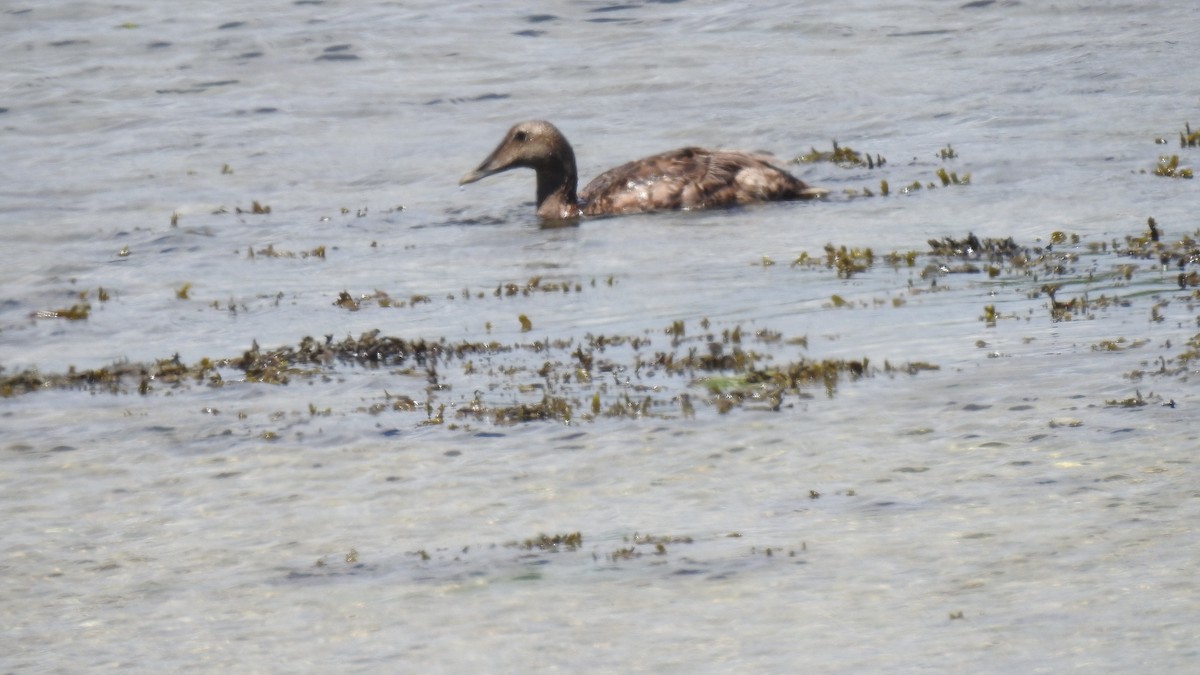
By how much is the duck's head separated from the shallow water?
0.47m

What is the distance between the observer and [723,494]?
6680mm

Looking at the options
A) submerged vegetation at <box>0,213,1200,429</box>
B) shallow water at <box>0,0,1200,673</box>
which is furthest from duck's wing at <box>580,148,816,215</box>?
submerged vegetation at <box>0,213,1200,429</box>

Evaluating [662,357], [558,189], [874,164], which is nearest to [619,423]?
[662,357]

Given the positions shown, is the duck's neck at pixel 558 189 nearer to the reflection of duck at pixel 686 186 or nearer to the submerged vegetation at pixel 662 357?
the reflection of duck at pixel 686 186

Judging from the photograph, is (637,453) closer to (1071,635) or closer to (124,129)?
(1071,635)

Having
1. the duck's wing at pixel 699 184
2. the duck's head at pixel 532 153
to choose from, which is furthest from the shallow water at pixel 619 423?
the duck's head at pixel 532 153

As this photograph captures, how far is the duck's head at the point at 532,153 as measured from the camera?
52.0 feet

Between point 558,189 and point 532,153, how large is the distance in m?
0.39

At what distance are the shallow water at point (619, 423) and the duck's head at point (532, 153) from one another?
0.47 metres

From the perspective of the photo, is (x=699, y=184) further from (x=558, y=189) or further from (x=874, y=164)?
(x=874, y=164)

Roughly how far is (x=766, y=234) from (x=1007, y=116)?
18.6ft

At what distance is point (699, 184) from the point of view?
14.8 m

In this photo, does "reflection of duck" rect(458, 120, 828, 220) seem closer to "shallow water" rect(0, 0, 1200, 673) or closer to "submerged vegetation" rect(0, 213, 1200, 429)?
"shallow water" rect(0, 0, 1200, 673)

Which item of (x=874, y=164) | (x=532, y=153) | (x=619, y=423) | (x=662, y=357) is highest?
(x=532, y=153)
